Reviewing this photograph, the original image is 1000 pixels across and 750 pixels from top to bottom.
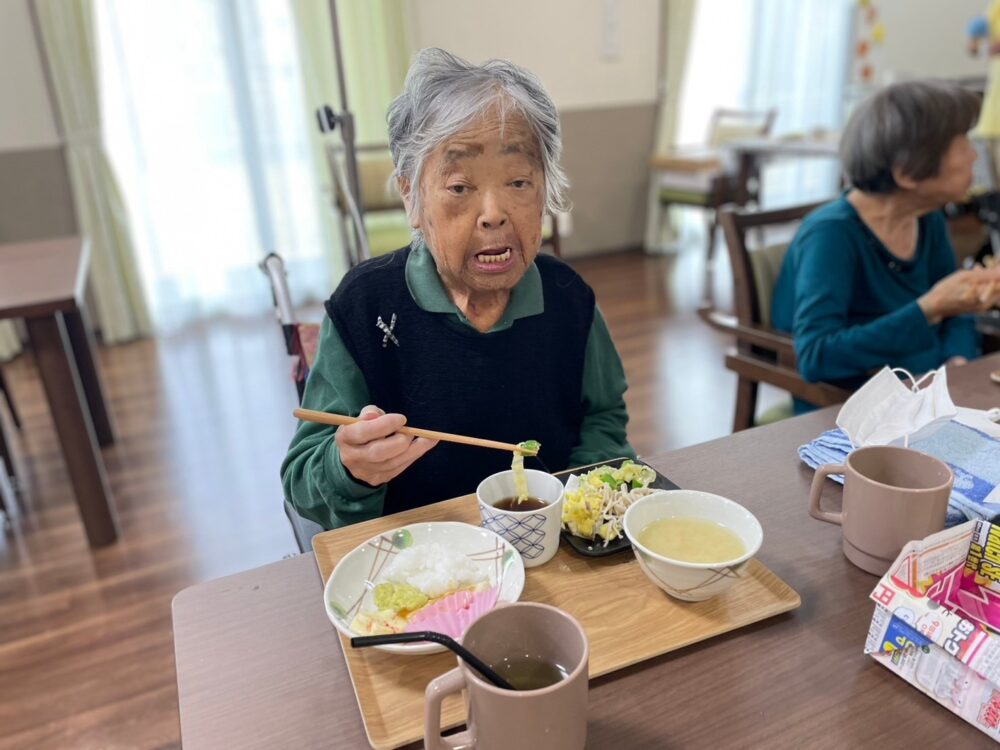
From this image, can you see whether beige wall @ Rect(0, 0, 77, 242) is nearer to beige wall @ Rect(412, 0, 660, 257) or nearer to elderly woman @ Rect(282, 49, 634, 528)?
beige wall @ Rect(412, 0, 660, 257)

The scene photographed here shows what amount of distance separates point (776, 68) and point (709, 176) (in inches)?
72.2

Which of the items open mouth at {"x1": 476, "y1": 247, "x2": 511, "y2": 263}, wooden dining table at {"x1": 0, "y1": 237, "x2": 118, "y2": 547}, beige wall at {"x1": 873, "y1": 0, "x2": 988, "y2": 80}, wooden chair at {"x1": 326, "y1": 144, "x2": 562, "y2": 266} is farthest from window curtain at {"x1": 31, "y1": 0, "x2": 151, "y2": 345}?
beige wall at {"x1": 873, "y1": 0, "x2": 988, "y2": 80}

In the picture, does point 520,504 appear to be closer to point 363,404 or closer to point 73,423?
point 363,404

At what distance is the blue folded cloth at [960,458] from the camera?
0.86 meters

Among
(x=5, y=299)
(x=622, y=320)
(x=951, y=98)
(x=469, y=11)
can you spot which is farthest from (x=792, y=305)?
(x=469, y=11)

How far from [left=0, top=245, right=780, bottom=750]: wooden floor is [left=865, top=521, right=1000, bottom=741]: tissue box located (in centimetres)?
148

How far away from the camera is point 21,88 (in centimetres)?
360

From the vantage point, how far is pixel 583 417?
1.24 meters

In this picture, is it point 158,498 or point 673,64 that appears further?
point 673,64

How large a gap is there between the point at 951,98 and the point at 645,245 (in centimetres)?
381

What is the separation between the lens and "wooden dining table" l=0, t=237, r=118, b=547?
76.7 inches

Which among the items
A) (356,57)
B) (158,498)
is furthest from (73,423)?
(356,57)

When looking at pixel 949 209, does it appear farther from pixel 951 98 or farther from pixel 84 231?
pixel 84 231

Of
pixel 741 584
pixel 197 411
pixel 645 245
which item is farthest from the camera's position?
pixel 645 245
